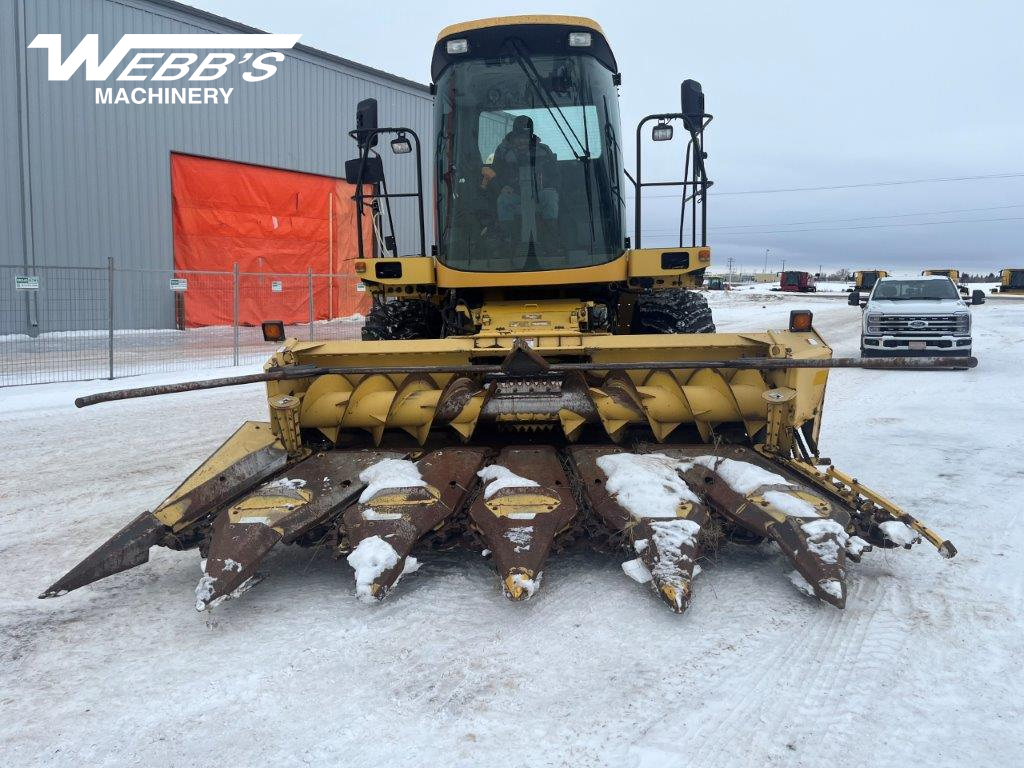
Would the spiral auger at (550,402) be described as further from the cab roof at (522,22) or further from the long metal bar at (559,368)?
the cab roof at (522,22)

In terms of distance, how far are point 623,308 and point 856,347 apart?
12.2 metres

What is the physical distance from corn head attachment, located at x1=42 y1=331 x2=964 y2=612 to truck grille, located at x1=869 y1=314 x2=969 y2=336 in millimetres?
10456

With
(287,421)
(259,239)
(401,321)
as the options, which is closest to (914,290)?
(401,321)

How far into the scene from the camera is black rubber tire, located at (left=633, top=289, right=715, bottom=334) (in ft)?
18.5

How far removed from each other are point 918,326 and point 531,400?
1173 cm

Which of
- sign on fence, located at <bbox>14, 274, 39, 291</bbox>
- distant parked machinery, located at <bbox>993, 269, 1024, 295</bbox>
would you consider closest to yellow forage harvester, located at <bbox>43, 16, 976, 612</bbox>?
sign on fence, located at <bbox>14, 274, 39, 291</bbox>

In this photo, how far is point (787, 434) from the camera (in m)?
4.05

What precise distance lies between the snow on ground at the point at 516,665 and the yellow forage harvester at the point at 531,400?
178 millimetres

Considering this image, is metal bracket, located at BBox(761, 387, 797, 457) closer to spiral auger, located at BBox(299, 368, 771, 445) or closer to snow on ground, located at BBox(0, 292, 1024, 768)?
spiral auger, located at BBox(299, 368, 771, 445)

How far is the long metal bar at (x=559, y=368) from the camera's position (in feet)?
12.3

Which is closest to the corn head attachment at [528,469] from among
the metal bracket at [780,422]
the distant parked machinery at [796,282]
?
the metal bracket at [780,422]

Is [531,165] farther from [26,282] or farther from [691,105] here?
[26,282]

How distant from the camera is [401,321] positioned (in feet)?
19.7

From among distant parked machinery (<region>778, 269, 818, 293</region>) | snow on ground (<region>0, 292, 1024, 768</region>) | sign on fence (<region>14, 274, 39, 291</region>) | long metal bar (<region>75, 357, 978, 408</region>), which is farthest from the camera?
distant parked machinery (<region>778, 269, 818, 293</region>)
